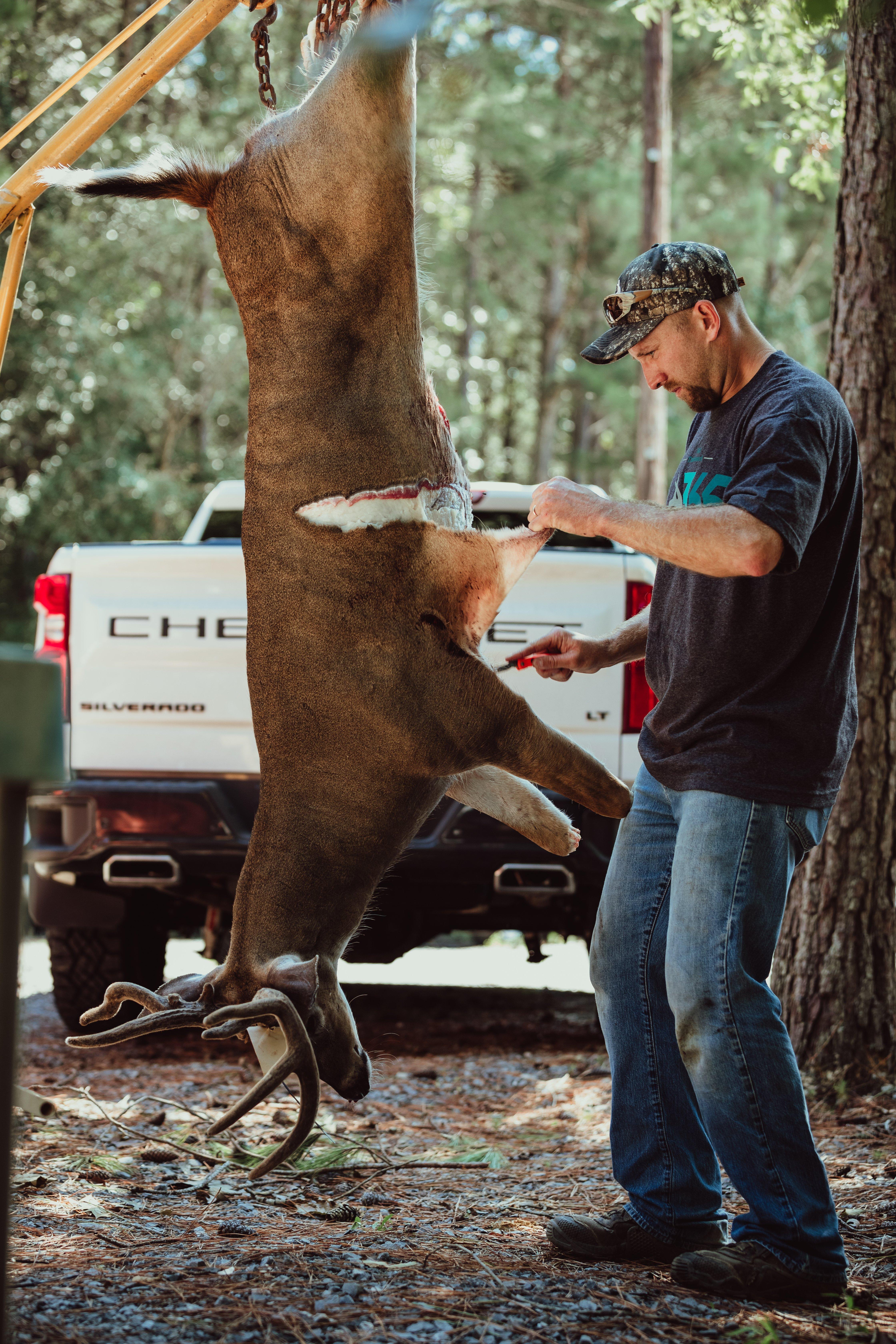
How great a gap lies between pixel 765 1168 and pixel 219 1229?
1562 millimetres

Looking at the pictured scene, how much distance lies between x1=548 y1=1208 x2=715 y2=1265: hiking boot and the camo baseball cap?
7.56 feet

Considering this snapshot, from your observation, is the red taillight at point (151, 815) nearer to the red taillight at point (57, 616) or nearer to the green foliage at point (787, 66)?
the red taillight at point (57, 616)

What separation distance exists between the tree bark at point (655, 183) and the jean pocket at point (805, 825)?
1331 centimetres

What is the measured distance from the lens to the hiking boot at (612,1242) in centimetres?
346

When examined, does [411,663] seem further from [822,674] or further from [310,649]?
[822,674]

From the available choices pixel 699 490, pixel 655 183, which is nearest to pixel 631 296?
pixel 699 490

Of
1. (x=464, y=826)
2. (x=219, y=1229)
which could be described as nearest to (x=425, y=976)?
(x=464, y=826)

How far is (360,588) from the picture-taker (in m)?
3.02

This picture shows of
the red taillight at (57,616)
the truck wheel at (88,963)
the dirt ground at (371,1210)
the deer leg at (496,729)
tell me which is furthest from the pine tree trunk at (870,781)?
the red taillight at (57,616)

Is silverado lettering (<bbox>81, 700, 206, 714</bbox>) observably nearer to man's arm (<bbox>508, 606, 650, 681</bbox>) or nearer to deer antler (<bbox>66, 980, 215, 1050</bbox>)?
man's arm (<bbox>508, 606, 650, 681</bbox>)

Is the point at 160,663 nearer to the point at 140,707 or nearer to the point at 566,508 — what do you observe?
the point at 140,707

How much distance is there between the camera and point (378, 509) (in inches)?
118

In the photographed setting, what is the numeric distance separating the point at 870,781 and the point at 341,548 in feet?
10.1

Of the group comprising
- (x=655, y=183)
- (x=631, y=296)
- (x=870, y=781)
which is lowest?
(x=870, y=781)
